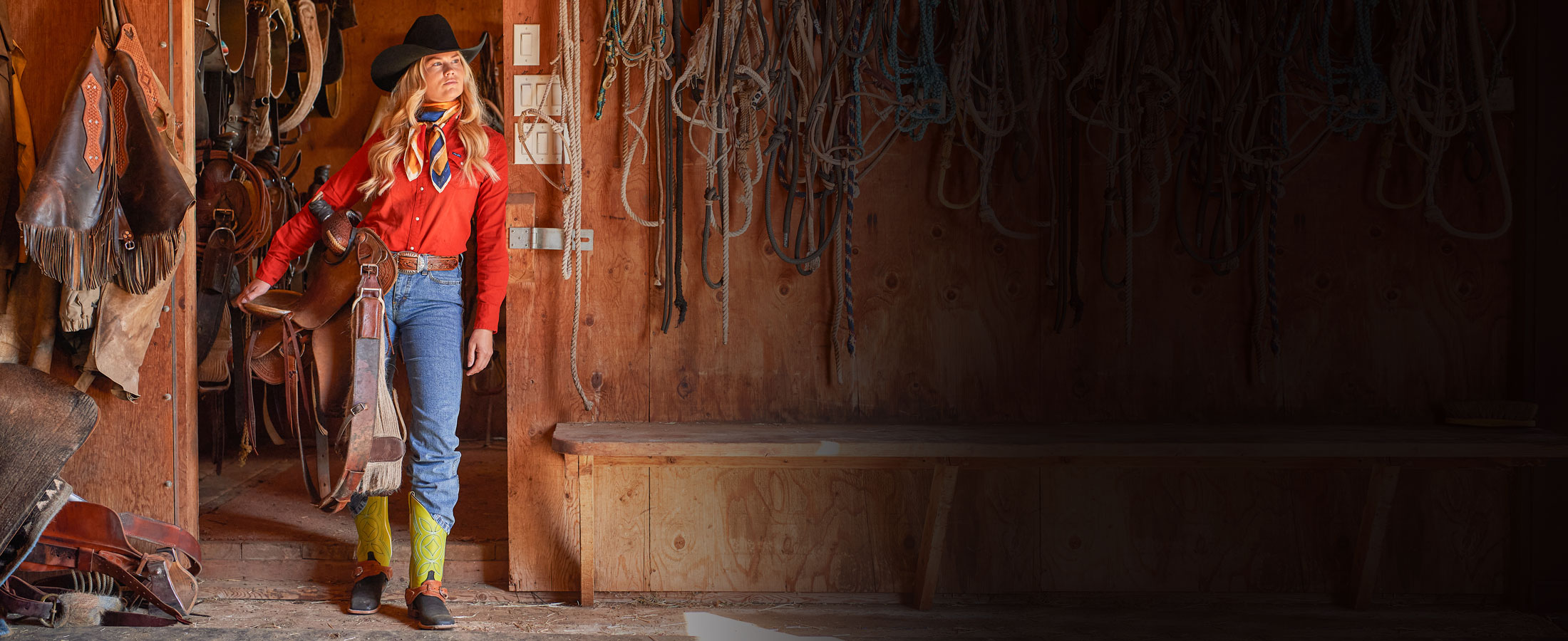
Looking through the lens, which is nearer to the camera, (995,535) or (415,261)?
(415,261)

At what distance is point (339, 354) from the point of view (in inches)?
94.8

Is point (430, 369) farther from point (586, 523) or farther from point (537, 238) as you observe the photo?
point (586, 523)

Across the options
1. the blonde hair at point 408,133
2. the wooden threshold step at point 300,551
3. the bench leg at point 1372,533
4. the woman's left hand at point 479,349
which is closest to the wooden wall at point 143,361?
the wooden threshold step at point 300,551

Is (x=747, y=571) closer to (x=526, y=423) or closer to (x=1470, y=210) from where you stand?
(x=526, y=423)

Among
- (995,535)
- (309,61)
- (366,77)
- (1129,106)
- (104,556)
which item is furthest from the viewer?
(366,77)

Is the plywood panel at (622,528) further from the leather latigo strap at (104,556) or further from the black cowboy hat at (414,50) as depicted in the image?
the black cowboy hat at (414,50)

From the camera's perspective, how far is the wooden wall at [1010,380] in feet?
8.39

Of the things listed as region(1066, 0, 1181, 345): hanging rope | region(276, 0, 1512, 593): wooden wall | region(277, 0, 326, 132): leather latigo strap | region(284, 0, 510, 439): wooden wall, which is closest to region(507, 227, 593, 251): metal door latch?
region(276, 0, 1512, 593): wooden wall

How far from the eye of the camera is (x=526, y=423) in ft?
8.43

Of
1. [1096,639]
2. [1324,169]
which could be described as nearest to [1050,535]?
[1096,639]

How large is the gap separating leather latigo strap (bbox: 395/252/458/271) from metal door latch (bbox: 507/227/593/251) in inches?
6.9

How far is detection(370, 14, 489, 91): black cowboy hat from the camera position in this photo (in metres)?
2.38

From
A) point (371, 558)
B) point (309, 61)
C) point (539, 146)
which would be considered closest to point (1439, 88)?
point (539, 146)

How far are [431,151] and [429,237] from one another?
208 mm
